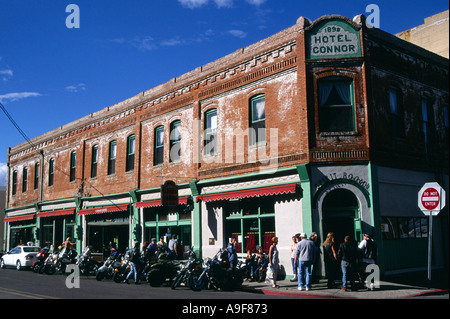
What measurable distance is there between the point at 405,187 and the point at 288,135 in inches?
202

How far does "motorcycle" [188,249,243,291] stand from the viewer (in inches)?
551

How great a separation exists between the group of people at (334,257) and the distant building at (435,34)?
1660 centimetres

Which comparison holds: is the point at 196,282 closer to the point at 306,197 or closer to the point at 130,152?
the point at 306,197

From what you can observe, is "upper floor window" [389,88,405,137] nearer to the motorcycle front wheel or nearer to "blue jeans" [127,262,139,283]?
the motorcycle front wheel

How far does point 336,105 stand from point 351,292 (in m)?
6.83

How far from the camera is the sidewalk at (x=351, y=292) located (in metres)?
12.5

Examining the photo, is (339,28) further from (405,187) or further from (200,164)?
(200,164)

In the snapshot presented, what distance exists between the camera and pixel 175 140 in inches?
878

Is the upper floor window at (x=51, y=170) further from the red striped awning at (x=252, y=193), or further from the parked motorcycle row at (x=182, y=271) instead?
the red striped awning at (x=252, y=193)

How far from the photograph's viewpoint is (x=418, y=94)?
746 inches

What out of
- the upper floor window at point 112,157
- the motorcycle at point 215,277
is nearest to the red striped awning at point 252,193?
the motorcycle at point 215,277

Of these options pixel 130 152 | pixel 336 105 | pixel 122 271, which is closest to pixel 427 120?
pixel 336 105
